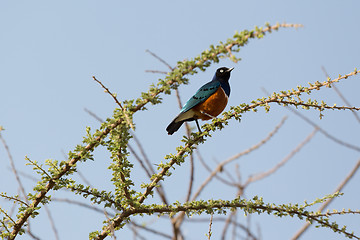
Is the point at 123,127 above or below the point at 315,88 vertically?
below

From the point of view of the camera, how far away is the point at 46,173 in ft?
9.76

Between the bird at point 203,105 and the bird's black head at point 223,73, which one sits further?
the bird's black head at point 223,73

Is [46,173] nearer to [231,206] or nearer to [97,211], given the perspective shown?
[97,211]

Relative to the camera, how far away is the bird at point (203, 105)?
→ 566cm

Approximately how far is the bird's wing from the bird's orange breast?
5 centimetres

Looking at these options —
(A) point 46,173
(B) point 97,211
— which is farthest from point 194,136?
(A) point 46,173

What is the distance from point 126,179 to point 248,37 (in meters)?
1.34

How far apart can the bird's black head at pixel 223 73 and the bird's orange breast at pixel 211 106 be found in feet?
2.97

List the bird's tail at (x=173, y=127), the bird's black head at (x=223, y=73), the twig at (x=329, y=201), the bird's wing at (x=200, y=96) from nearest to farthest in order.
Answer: the twig at (x=329, y=201), the bird's wing at (x=200, y=96), the bird's tail at (x=173, y=127), the bird's black head at (x=223, y=73)

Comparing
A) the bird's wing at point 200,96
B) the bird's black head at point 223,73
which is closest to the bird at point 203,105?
the bird's wing at point 200,96

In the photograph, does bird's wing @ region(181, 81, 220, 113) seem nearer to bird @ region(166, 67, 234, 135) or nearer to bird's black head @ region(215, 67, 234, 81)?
bird @ region(166, 67, 234, 135)

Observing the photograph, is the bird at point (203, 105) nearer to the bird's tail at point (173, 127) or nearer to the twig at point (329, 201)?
the bird's tail at point (173, 127)

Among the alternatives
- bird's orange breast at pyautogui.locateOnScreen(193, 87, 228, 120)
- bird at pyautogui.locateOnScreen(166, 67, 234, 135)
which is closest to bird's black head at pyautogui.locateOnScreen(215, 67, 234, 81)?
bird at pyautogui.locateOnScreen(166, 67, 234, 135)

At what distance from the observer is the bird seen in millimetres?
5656
